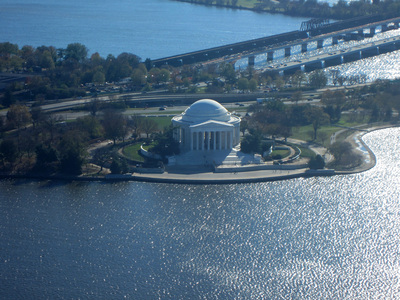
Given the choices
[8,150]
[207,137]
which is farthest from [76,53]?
[207,137]

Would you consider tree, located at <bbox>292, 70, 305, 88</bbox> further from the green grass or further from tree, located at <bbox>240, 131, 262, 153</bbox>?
tree, located at <bbox>240, 131, 262, 153</bbox>

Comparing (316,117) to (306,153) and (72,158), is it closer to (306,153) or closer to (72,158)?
(306,153)

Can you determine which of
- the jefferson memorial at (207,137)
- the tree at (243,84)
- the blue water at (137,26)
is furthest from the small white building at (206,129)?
the blue water at (137,26)

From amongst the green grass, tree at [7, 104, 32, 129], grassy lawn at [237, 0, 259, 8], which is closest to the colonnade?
the green grass

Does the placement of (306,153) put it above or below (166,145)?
below

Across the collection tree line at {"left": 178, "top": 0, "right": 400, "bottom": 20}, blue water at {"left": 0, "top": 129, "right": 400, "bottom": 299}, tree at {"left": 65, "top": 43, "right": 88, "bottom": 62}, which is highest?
tree line at {"left": 178, "top": 0, "right": 400, "bottom": 20}

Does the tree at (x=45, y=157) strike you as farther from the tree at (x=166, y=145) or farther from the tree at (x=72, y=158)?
the tree at (x=166, y=145)
